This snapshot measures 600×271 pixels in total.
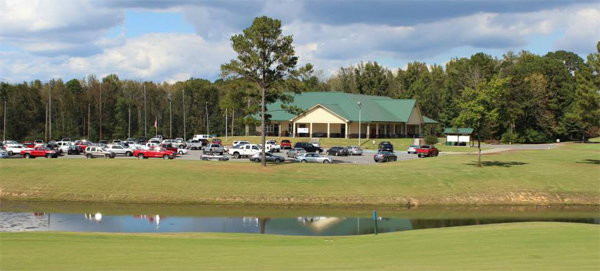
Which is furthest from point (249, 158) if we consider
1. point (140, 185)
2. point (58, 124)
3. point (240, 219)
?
point (58, 124)

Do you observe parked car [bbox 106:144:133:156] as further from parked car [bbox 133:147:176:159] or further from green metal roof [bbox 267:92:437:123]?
green metal roof [bbox 267:92:437:123]

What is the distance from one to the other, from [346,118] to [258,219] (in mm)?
63406

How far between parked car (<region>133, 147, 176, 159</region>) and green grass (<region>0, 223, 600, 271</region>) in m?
35.9

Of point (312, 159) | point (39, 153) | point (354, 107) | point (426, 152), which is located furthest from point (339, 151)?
point (39, 153)

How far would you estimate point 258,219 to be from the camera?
31922mm

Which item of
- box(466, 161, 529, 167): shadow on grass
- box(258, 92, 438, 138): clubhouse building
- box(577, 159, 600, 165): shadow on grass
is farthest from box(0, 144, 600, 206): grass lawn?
box(258, 92, 438, 138): clubhouse building

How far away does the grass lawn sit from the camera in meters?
38.4

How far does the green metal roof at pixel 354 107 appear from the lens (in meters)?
97.2

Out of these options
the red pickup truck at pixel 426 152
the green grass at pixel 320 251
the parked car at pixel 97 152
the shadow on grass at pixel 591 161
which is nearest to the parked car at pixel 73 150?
the parked car at pixel 97 152

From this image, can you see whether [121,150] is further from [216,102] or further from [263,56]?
[216,102]

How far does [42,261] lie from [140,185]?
24984 mm

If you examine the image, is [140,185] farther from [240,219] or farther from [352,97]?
[352,97]

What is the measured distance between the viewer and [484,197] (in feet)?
130

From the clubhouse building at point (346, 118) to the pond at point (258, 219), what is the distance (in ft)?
182
